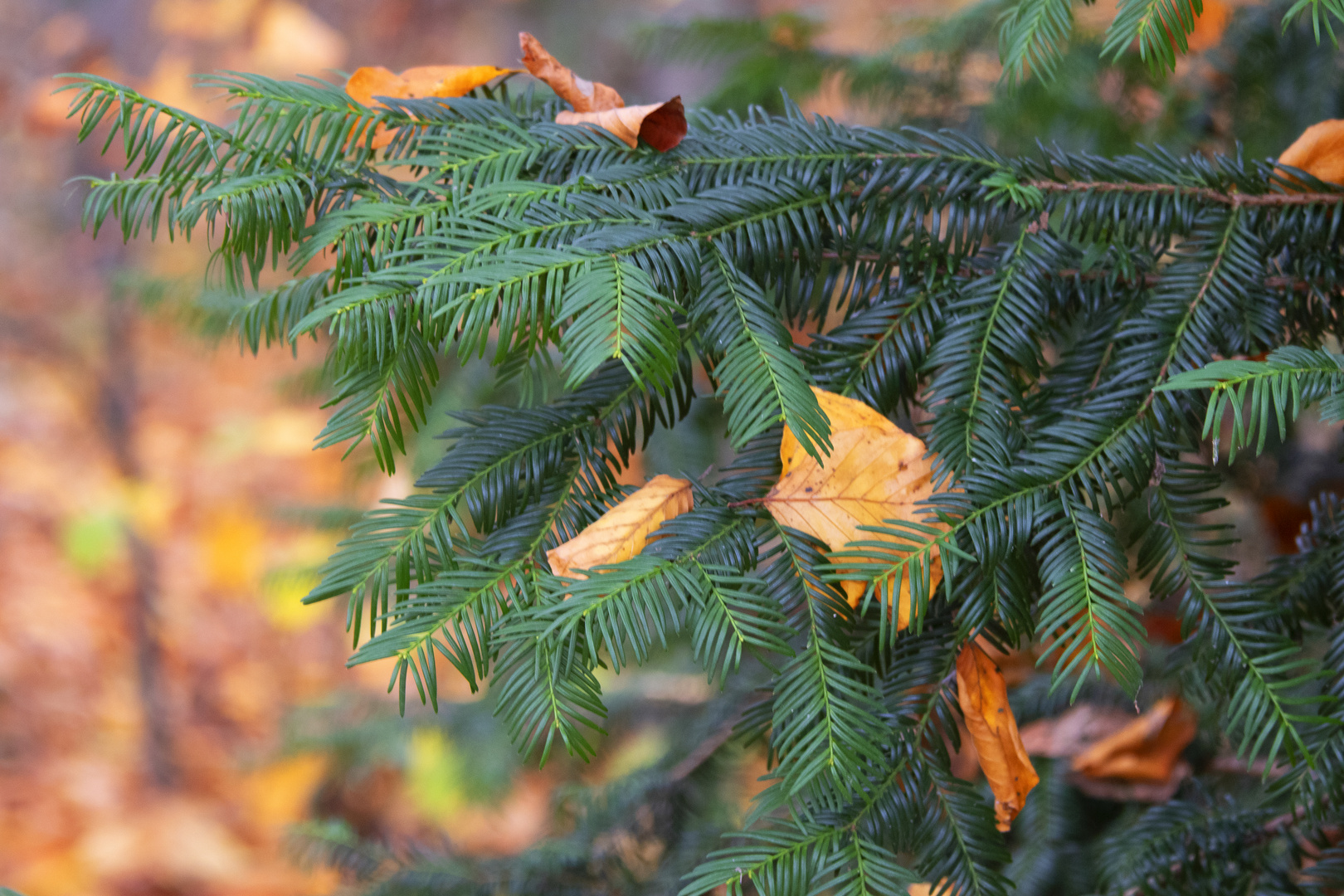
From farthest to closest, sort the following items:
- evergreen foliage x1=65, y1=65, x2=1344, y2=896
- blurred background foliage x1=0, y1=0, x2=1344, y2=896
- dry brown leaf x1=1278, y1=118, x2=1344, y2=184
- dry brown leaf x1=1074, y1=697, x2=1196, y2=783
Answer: blurred background foliage x1=0, y1=0, x2=1344, y2=896, dry brown leaf x1=1074, y1=697, x2=1196, y2=783, dry brown leaf x1=1278, y1=118, x2=1344, y2=184, evergreen foliage x1=65, y1=65, x2=1344, y2=896

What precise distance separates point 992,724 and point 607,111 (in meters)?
0.55

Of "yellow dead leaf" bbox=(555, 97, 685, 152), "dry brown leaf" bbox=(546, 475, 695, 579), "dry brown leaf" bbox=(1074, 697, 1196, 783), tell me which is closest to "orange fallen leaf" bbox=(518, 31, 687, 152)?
"yellow dead leaf" bbox=(555, 97, 685, 152)

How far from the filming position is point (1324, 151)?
0.70m

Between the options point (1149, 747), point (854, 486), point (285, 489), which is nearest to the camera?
point (854, 486)

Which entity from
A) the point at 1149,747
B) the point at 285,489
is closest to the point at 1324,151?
the point at 1149,747

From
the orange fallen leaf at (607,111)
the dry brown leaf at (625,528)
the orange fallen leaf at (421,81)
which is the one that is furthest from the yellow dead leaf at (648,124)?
the dry brown leaf at (625,528)

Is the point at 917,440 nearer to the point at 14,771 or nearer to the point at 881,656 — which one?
the point at 881,656

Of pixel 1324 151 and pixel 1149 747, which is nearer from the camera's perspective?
pixel 1324 151

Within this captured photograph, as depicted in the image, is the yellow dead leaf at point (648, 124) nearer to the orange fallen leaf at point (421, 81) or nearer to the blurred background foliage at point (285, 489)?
the orange fallen leaf at point (421, 81)

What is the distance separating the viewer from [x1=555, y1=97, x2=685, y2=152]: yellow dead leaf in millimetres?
709

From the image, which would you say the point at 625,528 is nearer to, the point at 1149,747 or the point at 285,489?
the point at 1149,747

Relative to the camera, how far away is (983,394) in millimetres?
658

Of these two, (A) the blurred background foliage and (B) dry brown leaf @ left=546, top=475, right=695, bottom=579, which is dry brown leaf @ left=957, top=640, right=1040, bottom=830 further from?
(A) the blurred background foliage

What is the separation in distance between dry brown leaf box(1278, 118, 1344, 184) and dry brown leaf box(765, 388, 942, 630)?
1.33 ft
